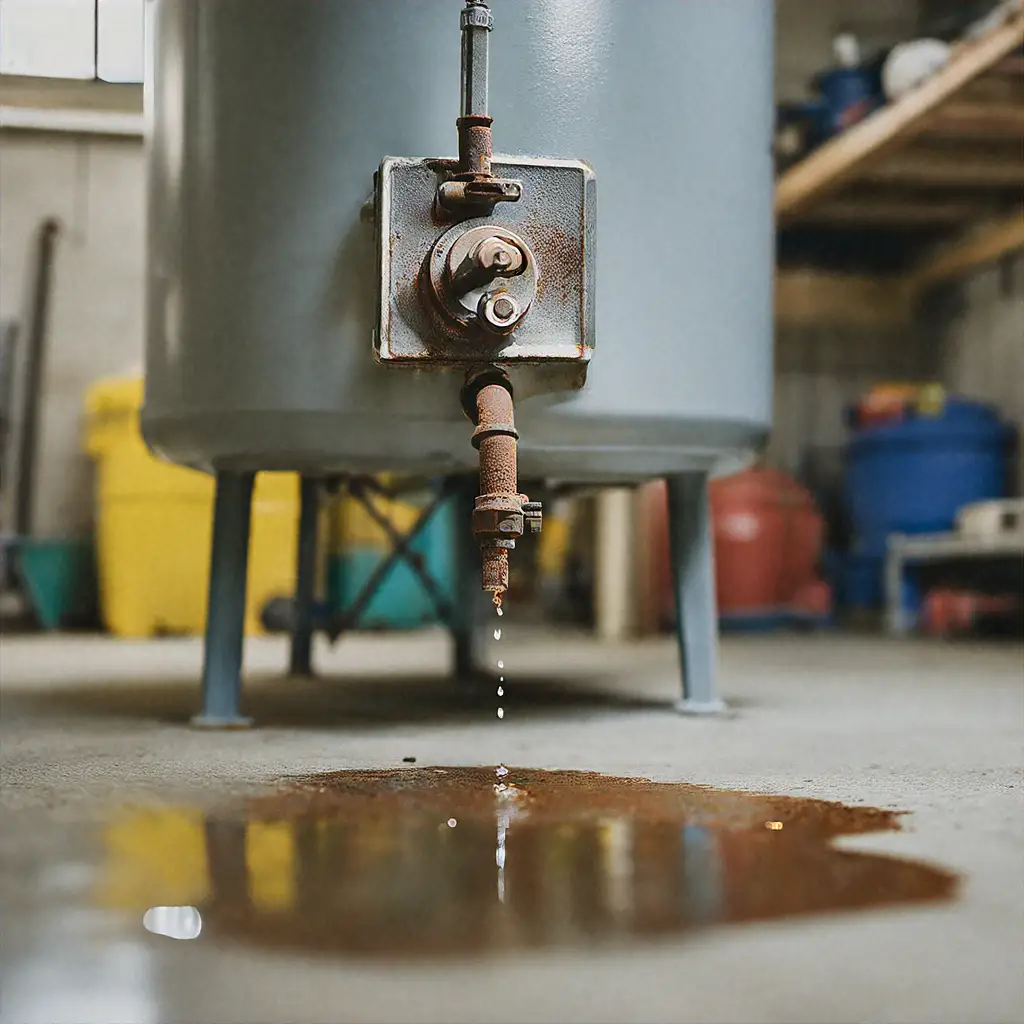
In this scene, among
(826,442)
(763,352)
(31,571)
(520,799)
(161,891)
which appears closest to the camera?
(161,891)

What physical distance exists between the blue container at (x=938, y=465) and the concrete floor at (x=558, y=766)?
137 cm

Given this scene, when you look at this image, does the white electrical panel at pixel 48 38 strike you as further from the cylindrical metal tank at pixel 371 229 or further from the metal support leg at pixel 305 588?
the cylindrical metal tank at pixel 371 229

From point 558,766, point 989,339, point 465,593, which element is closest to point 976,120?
point 989,339

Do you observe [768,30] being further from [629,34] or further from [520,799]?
[520,799]

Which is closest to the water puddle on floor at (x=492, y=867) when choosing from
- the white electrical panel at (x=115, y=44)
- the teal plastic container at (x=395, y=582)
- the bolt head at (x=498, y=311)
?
the bolt head at (x=498, y=311)

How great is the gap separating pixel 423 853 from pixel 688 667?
91 cm

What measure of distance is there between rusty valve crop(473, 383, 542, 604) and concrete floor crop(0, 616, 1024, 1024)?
210 mm

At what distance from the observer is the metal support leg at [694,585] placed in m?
1.67

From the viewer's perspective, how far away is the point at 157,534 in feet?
12.4

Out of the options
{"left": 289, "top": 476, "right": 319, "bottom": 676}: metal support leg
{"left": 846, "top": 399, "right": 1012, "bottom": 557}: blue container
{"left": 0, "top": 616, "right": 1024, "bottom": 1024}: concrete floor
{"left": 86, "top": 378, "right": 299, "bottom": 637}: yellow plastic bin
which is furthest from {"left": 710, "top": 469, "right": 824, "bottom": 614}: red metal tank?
{"left": 289, "top": 476, "right": 319, "bottom": 676}: metal support leg

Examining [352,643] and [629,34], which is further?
[352,643]

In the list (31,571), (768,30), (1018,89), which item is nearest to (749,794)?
(768,30)

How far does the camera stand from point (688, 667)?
169 centimetres

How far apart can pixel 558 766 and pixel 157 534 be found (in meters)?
2.80
